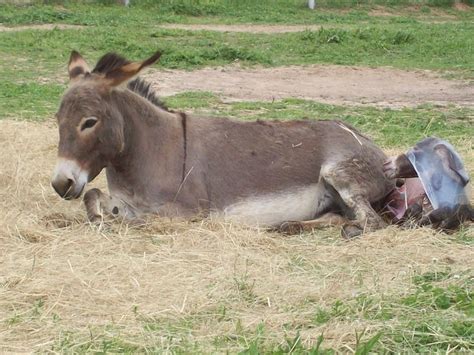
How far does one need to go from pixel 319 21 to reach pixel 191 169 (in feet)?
52.3

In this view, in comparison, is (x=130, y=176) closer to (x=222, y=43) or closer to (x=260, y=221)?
(x=260, y=221)

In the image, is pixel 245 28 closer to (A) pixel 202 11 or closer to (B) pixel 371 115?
(A) pixel 202 11

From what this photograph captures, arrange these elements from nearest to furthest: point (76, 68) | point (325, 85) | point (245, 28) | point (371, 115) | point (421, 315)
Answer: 1. point (421, 315)
2. point (76, 68)
3. point (371, 115)
4. point (325, 85)
5. point (245, 28)

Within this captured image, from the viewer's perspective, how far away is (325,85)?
13414mm

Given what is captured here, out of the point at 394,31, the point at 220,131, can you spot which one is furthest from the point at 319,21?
the point at 220,131

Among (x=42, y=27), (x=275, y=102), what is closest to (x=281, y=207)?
(x=275, y=102)

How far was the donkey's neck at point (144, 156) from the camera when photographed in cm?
646

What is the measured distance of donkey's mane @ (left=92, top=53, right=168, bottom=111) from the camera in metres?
6.44

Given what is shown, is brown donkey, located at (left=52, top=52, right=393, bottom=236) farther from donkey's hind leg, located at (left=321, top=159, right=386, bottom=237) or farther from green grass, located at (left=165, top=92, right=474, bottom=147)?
green grass, located at (left=165, top=92, right=474, bottom=147)

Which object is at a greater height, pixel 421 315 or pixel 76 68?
pixel 76 68

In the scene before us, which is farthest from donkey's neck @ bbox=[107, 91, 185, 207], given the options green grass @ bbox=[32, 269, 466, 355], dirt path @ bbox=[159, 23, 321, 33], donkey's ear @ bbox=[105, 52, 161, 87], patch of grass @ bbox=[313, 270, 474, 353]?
dirt path @ bbox=[159, 23, 321, 33]

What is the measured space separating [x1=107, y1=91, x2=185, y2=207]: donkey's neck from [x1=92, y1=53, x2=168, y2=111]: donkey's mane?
0.19 metres

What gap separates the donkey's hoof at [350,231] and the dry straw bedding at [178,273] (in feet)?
0.41

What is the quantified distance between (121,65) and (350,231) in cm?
200
